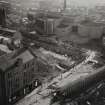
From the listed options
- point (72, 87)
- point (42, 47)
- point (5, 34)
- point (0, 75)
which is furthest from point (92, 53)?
point (0, 75)

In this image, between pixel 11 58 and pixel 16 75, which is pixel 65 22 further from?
pixel 16 75

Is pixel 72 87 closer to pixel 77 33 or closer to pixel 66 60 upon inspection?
pixel 66 60

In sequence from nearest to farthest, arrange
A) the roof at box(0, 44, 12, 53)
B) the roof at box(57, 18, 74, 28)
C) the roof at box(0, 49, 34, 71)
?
the roof at box(0, 49, 34, 71)
the roof at box(0, 44, 12, 53)
the roof at box(57, 18, 74, 28)

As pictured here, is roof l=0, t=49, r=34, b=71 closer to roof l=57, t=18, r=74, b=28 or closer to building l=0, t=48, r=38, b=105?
building l=0, t=48, r=38, b=105

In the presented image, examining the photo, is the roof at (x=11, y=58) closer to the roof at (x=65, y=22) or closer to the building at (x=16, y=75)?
the building at (x=16, y=75)

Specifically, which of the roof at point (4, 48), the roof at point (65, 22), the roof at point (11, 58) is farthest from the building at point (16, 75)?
the roof at point (65, 22)

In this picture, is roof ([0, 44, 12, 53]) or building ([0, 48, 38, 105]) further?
roof ([0, 44, 12, 53])

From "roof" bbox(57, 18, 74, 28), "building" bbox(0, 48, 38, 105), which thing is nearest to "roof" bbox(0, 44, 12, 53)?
"building" bbox(0, 48, 38, 105)

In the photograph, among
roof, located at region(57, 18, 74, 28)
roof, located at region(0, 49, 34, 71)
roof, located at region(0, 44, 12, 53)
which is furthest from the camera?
roof, located at region(57, 18, 74, 28)

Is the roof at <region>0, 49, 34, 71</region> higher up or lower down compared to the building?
higher up
